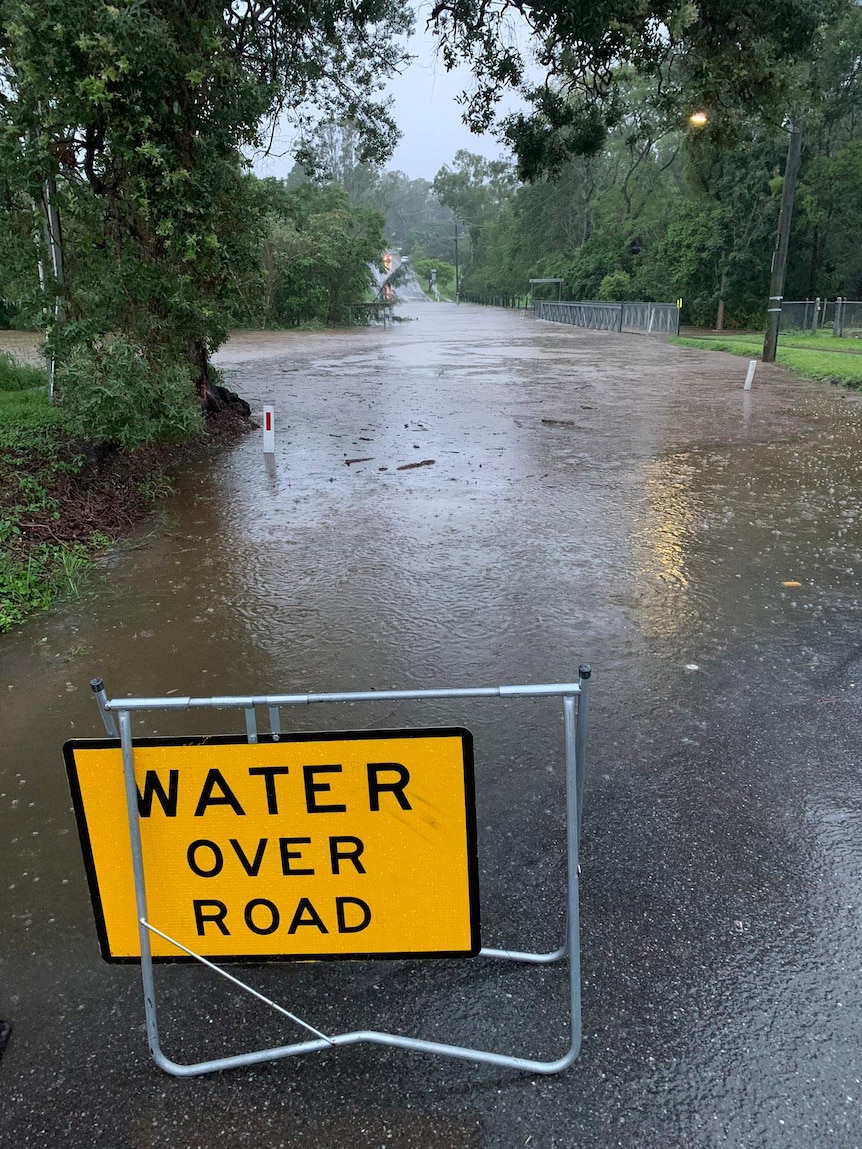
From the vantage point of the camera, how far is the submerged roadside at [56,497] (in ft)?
19.6

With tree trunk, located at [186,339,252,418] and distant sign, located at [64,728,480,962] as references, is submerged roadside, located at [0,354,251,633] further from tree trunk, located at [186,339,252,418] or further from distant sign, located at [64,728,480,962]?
distant sign, located at [64,728,480,962]

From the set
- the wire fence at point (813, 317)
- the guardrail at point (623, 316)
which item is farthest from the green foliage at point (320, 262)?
the wire fence at point (813, 317)

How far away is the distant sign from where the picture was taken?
2.22 metres

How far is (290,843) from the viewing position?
2293 mm

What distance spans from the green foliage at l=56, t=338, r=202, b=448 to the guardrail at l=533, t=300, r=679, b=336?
3455cm

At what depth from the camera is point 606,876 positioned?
10.0 feet

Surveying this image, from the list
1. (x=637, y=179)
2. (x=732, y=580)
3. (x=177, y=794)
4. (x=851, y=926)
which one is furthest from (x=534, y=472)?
(x=637, y=179)

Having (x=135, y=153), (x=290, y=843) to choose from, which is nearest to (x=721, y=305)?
(x=135, y=153)

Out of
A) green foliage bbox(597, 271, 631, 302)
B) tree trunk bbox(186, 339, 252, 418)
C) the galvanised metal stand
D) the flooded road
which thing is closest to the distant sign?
the galvanised metal stand

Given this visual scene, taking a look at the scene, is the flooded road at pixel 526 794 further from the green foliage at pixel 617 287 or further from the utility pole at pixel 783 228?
the green foliage at pixel 617 287

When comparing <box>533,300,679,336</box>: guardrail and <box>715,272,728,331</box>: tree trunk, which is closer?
<box>715,272,728,331</box>: tree trunk

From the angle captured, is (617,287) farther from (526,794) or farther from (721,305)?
(526,794)

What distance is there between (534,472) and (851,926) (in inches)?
302

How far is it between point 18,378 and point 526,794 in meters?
12.1
